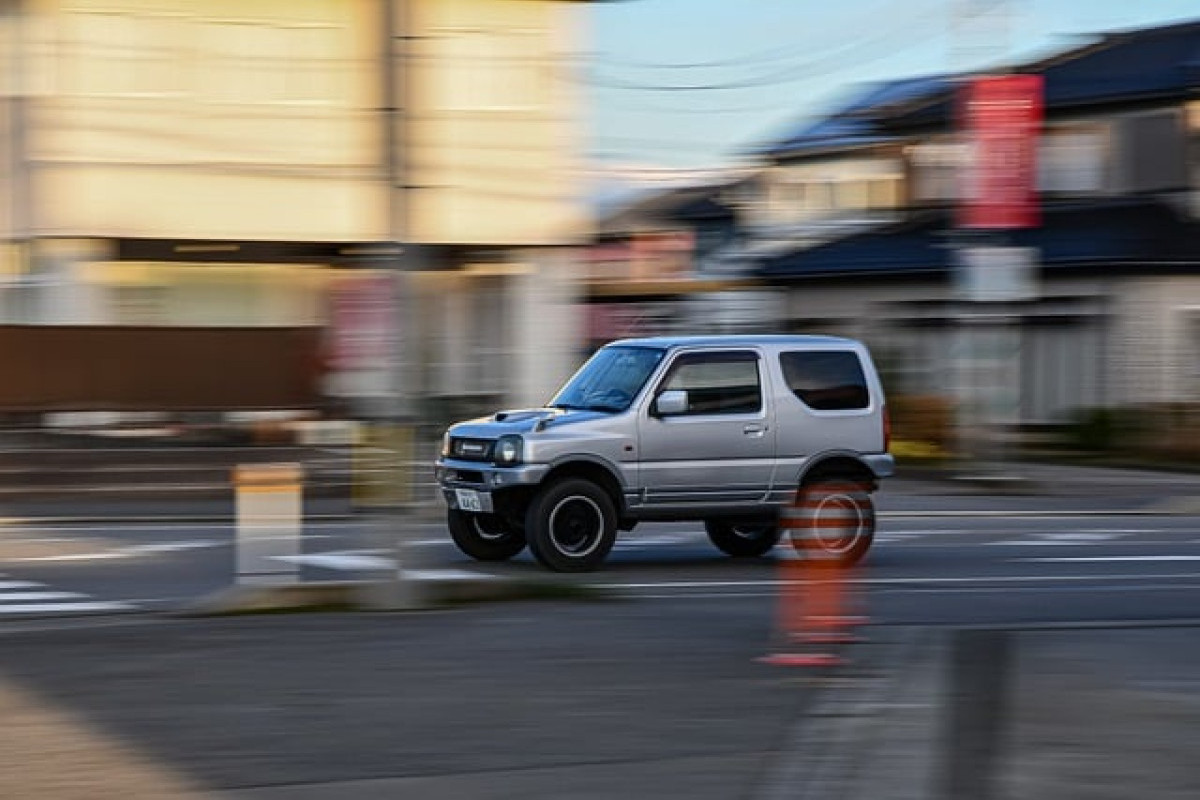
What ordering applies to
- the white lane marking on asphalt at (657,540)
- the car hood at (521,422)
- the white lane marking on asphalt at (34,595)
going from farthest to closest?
the white lane marking on asphalt at (657,540), the car hood at (521,422), the white lane marking on asphalt at (34,595)

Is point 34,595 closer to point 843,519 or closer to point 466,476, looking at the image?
point 466,476

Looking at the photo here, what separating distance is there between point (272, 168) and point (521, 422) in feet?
47.4

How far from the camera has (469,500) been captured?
16.4 meters

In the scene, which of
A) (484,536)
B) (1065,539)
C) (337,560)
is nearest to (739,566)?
(484,536)

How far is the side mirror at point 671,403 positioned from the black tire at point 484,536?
164cm

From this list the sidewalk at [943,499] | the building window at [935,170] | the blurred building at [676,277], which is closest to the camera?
the sidewalk at [943,499]

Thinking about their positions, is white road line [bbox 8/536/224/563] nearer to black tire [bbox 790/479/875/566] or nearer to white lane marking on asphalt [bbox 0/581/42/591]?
white lane marking on asphalt [bbox 0/581/42/591]

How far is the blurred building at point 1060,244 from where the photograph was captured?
35.3 m

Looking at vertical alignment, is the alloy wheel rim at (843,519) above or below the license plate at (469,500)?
below

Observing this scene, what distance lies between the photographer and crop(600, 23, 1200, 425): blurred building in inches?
1390

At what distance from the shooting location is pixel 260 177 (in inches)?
1166

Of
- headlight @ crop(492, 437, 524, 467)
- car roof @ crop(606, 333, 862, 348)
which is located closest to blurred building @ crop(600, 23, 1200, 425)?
car roof @ crop(606, 333, 862, 348)

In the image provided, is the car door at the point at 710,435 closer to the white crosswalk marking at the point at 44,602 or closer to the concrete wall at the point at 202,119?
the white crosswalk marking at the point at 44,602

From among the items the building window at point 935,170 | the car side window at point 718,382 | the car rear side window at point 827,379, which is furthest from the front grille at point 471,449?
the building window at point 935,170
